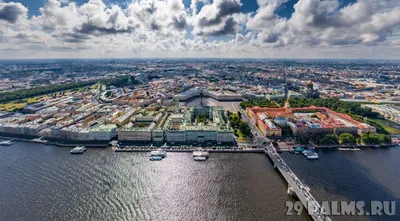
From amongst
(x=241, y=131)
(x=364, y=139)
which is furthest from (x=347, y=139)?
(x=241, y=131)

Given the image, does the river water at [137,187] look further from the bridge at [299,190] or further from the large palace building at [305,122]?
the large palace building at [305,122]

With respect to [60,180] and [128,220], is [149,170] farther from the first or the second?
[60,180]

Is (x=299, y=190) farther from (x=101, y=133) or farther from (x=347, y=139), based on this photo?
(x=101, y=133)

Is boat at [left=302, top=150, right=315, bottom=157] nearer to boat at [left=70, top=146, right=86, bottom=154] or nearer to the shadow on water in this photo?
the shadow on water

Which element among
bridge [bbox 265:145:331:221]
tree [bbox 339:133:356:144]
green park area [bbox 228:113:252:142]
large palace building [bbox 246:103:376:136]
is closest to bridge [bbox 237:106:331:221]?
bridge [bbox 265:145:331:221]

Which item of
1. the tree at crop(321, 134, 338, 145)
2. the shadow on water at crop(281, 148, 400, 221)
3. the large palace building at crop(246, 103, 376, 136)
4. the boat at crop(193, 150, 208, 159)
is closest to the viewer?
the shadow on water at crop(281, 148, 400, 221)

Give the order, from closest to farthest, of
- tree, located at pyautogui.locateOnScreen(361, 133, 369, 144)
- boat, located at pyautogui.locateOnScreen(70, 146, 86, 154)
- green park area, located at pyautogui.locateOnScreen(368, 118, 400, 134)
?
boat, located at pyautogui.locateOnScreen(70, 146, 86, 154) < tree, located at pyautogui.locateOnScreen(361, 133, 369, 144) < green park area, located at pyautogui.locateOnScreen(368, 118, 400, 134)

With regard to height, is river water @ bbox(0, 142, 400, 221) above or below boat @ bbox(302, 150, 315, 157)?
below

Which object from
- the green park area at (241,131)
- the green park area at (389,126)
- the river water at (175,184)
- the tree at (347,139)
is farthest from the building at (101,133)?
the green park area at (389,126)
